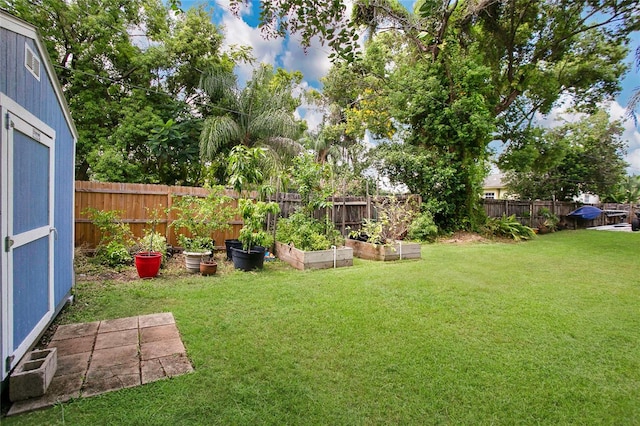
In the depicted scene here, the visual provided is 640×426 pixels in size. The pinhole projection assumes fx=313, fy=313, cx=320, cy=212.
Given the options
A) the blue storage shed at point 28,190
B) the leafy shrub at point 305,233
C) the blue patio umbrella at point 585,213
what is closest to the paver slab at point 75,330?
the blue storage shed at point 28,190

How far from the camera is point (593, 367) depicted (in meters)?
2.29

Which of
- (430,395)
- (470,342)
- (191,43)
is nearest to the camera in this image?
(430,395)

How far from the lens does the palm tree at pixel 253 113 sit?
410 inches

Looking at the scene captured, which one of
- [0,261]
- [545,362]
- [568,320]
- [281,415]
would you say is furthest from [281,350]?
[568,320]

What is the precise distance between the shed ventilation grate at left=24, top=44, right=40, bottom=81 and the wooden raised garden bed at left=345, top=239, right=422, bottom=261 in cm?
561

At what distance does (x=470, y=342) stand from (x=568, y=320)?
1365mm

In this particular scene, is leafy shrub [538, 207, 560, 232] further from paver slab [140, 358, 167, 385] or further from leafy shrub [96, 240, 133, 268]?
paver slab [140, 358, 167, 385]

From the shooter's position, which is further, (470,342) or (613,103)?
(613,103)

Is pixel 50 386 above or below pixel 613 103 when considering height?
below

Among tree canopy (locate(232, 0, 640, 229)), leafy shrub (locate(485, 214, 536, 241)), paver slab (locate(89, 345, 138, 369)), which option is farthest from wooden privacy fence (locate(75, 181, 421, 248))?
leafy shrub (locate(485, 214, 536, 241))

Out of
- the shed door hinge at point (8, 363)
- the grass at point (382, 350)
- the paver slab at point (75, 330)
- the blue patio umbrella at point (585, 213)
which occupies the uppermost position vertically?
the blue patio umbrella at point (585, 213)

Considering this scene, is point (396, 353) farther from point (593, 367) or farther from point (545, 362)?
point (593, 367)

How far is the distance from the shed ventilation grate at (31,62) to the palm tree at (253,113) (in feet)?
25.6

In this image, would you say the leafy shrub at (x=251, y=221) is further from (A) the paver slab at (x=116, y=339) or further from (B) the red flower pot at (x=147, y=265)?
(A) the paver slab at (x=116, y=339)
